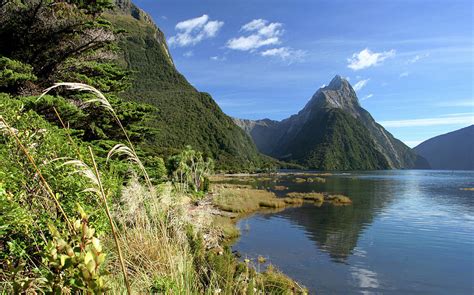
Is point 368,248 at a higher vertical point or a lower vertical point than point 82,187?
lower

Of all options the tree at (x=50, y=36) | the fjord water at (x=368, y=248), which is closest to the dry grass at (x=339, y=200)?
the fjord water at (x=368, y=248)

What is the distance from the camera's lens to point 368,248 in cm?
2291

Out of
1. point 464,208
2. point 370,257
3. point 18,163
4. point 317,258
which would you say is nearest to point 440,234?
point 370,257

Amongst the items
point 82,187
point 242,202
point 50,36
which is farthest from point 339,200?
point 82,187

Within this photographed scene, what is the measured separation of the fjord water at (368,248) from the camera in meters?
16.4

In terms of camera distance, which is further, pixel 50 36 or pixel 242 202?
pixel 242 202

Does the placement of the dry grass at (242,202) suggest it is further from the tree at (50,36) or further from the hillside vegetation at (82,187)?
the tree at (50,36)

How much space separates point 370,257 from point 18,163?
20.1 m

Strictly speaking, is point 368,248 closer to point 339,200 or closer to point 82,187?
point 82,187

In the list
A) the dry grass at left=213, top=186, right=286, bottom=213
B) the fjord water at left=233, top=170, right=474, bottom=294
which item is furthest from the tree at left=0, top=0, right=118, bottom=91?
the dry grass at left=213, top=186, right=286, bottom=213

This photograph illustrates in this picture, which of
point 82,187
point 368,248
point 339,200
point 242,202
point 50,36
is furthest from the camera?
point 339,200

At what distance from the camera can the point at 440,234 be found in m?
27.0

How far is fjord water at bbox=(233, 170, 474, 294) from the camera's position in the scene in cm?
1638

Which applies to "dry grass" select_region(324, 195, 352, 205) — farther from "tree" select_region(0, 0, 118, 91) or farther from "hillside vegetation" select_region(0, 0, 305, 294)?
"tree" select_region(0, 0, 118, 91)
